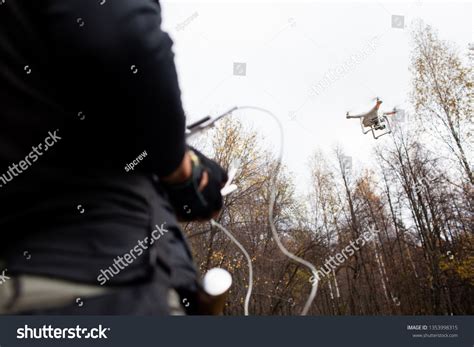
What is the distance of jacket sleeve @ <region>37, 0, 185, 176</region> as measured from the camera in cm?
55

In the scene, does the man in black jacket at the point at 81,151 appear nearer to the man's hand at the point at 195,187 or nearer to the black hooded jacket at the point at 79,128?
the black hooded jacket at the point at 79,128


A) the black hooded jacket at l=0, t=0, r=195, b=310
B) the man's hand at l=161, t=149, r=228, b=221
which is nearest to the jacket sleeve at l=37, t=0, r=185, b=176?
the black hooded jacket at l=0, t=0, r=195, b=310

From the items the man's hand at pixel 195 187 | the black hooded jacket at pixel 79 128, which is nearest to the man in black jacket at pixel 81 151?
the black hooded jacket at pixel 79 128

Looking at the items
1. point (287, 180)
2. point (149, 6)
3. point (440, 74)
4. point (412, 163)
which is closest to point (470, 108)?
point (440, 74)

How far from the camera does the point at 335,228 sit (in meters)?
17.7

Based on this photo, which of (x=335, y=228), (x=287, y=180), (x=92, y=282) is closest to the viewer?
(x=92, y=282)

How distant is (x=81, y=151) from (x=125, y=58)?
0.17 m

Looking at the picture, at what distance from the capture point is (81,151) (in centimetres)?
62

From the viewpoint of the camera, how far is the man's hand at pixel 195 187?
822 millimetres

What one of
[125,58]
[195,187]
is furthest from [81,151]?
[195,187]

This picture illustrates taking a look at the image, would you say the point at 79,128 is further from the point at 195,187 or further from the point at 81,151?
the point at 195,187

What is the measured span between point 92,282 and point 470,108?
15826 millimetres

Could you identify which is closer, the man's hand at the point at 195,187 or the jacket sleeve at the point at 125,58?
the jacket sleeve at the point at 125,58

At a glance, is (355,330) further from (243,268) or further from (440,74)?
(440,74)
